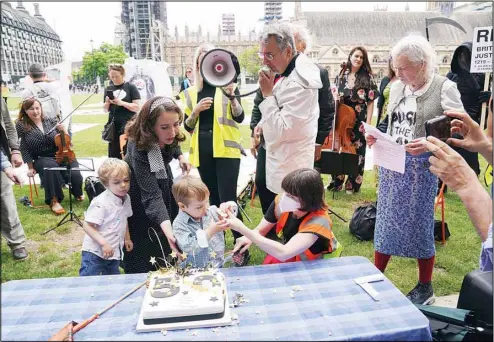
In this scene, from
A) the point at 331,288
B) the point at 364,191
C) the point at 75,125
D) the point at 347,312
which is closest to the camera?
the point at 347,312

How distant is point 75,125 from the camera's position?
13.2 m

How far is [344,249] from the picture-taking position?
11.9 ft

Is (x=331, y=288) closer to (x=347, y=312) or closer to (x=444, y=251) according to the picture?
(x=347, y=312)

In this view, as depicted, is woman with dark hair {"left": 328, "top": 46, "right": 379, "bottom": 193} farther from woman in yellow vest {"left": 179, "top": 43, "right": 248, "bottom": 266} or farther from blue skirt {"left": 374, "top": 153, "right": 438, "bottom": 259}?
blue skirt {"left": 374, "top": 153, "right": 438, "bottom": 259}

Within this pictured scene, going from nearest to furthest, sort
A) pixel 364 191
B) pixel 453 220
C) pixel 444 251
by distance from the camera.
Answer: pixel 444 251
pixel 453 220
pixel 364 191

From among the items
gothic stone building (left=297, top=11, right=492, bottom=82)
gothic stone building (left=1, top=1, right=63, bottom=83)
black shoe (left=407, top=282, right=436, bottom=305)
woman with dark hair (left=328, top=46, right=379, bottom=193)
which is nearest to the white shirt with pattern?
gothic stone building (left=1, top=1, right=63, bottom=83)

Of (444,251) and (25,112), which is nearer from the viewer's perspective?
(444,251)

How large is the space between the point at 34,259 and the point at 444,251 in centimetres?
364

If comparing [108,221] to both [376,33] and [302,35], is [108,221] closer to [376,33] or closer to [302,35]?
[302,35]

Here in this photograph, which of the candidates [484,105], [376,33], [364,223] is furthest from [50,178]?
[376,33]

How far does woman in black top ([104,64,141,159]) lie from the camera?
518cm

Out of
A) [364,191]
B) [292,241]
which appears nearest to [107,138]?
[364,191]

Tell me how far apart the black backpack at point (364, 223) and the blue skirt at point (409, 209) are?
41.1 inches

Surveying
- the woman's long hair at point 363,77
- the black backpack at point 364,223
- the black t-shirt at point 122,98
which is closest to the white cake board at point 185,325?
the black backpack at point 364,223
